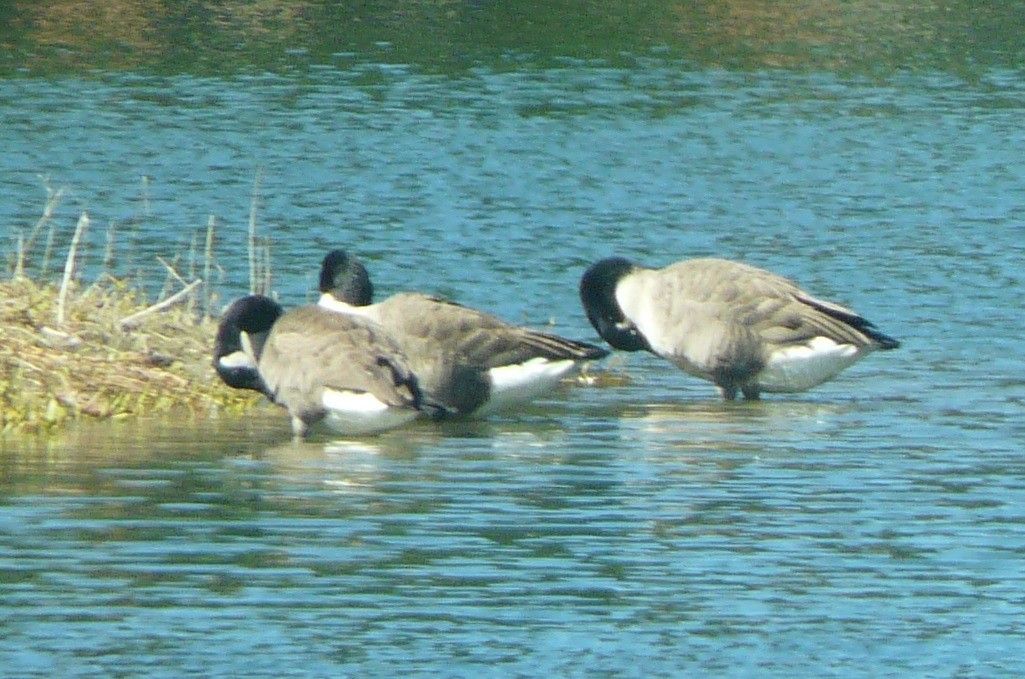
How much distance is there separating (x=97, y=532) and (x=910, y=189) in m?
17.3

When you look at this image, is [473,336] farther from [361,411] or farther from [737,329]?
[737,329]

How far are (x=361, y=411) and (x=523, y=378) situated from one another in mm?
1393

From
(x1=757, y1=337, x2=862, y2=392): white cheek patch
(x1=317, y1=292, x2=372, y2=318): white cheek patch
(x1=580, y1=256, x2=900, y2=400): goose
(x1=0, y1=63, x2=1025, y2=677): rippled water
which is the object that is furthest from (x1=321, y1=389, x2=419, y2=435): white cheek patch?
(x1=757, y1=337, x2=862, y2=392): white cheek patch

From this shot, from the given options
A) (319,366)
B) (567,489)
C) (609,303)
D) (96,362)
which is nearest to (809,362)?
(609,303)

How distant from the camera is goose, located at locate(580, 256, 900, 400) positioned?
52.5 feet

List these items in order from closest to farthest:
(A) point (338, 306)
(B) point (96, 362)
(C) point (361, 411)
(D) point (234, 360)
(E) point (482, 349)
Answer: (C) point (361, 411), (D) point (234, 360), (E) point (482, 349), (B) point (96, 362), (A) point (338, 306)

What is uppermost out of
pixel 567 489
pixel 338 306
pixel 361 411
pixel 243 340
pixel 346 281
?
pixel 346 281

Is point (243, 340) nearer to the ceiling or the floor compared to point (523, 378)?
nearer to the ceiling

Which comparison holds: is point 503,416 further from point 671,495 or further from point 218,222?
point 218,222

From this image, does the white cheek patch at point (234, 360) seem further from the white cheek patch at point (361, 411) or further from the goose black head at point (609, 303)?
the goose black head at point (609, 303)

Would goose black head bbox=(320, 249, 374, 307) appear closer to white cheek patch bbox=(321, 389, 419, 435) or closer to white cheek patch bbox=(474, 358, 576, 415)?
white cheek patch bbox=(474, 358, 576, 415)

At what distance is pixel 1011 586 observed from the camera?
1073 centimetres

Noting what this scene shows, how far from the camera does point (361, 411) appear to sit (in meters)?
14.1

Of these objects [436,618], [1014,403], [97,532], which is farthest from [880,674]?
[1014,403]
